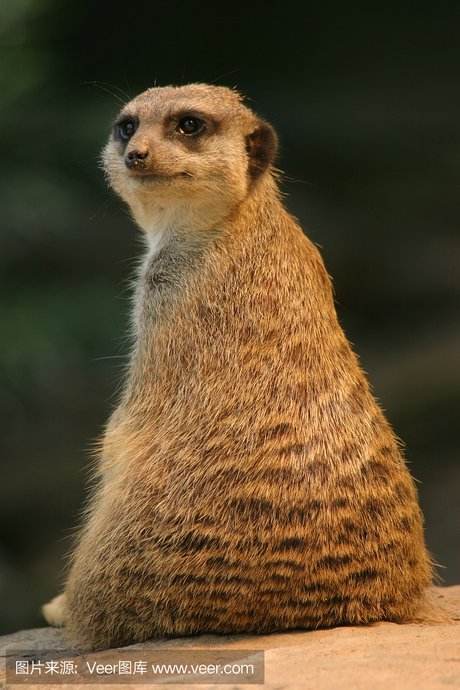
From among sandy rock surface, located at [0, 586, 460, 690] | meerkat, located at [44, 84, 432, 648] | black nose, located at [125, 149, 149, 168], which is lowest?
sandy rock surface, located at [0, 586, 460, 690]

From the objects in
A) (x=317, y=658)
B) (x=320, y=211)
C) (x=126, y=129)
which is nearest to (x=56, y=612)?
(x=317, y=658)

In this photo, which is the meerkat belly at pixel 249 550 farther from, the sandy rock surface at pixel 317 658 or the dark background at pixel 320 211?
the dark background at pixel 320 211

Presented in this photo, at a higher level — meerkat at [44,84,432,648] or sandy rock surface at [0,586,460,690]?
meerkat at [44,84,432,648]

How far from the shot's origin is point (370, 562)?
2.64 metres

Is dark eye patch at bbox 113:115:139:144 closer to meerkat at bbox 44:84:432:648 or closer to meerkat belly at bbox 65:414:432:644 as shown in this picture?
meerkat at bbox 44:84:432:648

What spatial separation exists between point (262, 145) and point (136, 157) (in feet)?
1.61

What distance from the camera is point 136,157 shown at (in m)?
2.76

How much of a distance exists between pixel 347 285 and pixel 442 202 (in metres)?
0.72

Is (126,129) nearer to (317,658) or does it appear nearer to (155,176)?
(155,176)

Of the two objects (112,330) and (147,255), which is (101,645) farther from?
(112,330)

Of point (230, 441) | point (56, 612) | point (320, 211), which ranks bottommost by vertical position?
point (56, 612)

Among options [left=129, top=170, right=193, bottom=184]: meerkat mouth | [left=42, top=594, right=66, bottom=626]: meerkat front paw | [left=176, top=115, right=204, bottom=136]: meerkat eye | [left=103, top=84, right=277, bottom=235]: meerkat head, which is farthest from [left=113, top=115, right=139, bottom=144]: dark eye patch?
[left=42, top=594, right=66, bottom=626]: meerkat front paw

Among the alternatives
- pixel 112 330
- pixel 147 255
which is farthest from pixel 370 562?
pixel 112 330

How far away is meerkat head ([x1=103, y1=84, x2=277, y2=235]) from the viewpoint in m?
2.83
